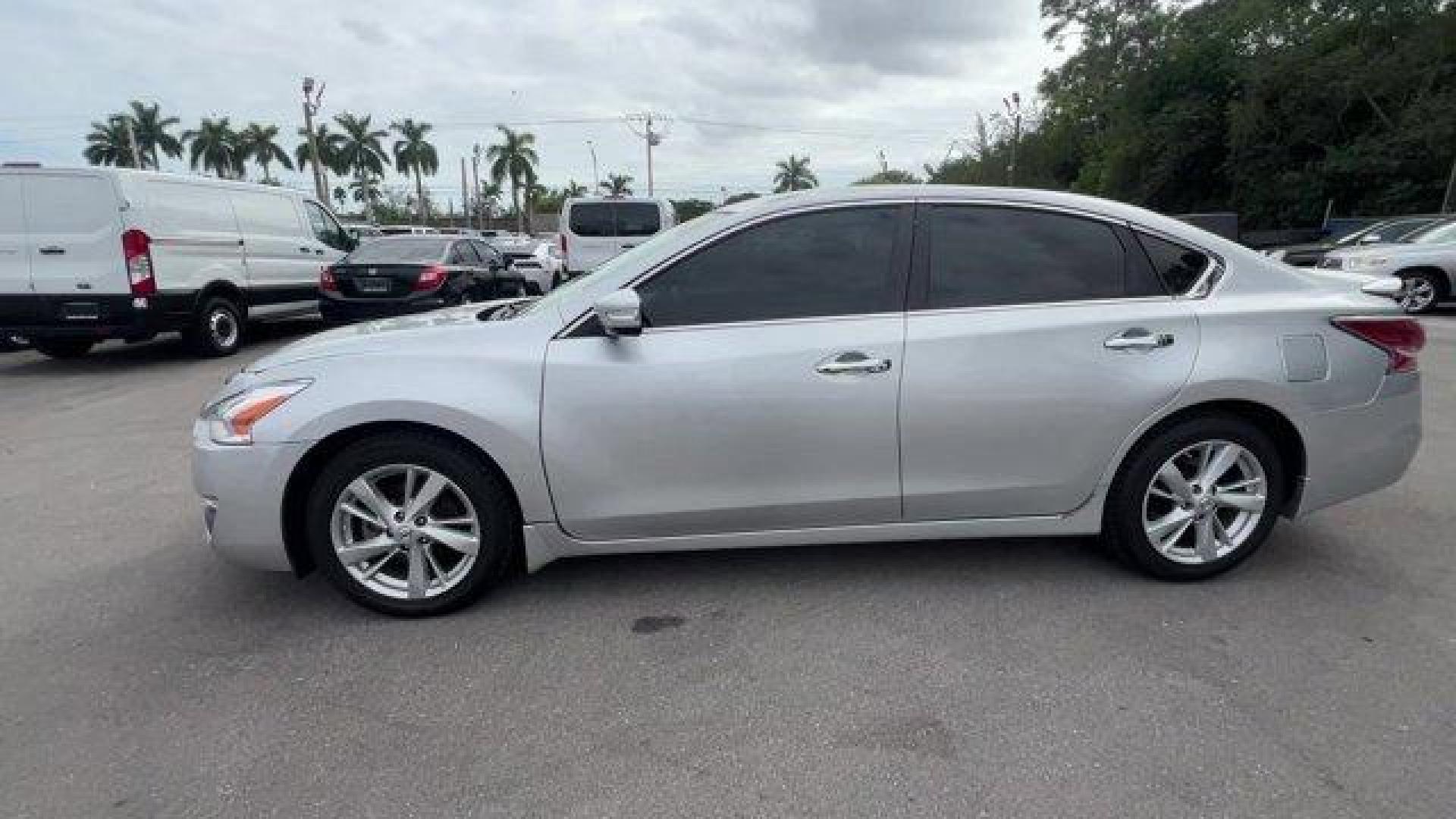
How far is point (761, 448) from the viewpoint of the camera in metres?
3.11

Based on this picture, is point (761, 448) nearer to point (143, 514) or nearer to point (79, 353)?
point (143, 514)

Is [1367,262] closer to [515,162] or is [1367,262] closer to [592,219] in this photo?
[592,219]

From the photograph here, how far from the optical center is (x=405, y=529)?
3.13 metres

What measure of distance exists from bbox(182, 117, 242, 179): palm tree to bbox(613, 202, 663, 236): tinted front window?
6357cm

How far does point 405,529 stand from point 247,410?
71 cm

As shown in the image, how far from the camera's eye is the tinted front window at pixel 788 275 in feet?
10.4

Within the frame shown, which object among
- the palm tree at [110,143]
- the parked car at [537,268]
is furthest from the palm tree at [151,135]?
the parked car at [537,268]

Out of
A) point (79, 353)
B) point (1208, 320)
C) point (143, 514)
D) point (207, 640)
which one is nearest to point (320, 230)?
point (79, 353)

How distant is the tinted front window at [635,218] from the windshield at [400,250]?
322 centimetres

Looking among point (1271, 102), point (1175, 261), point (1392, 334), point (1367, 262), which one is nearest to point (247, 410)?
point (1175, 261)

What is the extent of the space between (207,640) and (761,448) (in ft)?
7.06

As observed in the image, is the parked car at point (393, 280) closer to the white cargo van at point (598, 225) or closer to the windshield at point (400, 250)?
the windshield at point (400, 250)

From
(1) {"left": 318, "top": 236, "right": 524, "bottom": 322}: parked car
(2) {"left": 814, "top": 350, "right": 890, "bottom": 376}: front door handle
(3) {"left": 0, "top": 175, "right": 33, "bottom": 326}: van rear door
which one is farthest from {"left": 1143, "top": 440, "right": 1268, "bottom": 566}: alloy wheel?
(3) {"left": 0, "top": 175, "right": 33, "bottom": 326}: van rear door

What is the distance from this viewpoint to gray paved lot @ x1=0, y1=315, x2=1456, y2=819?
7.47 ft
